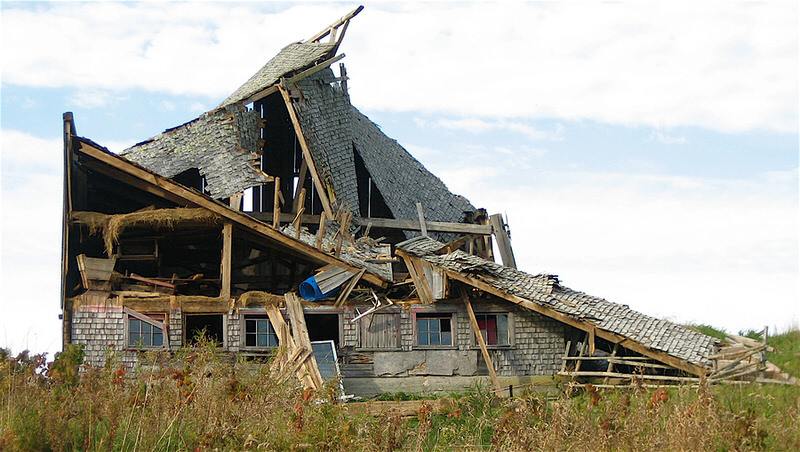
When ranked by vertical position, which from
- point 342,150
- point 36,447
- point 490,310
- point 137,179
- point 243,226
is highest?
point 342,150

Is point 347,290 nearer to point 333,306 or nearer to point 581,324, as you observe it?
point 333,306

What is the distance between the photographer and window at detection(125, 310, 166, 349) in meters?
18.4

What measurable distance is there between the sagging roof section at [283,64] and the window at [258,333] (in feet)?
25.4

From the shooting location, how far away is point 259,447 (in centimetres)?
824

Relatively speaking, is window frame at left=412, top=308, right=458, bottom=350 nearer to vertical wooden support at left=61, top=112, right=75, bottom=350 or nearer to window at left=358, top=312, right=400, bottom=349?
window at left=358, top=312, right=400, bottom=349

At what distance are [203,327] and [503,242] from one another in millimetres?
10955

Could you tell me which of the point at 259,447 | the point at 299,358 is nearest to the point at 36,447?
the point at 259,447

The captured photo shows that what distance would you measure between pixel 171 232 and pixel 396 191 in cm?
842

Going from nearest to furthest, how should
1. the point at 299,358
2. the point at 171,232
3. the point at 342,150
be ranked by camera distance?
the point at 299,358
the point at 171,232
the point at 342,150

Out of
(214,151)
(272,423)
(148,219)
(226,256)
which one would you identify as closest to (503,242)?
(214,151)

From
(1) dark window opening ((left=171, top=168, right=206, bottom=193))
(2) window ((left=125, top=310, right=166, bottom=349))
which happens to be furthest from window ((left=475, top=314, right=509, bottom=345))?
(1) dark window opening ((left=171, top=168, right=206, bottom=193))

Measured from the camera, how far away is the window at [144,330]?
18.4 meters

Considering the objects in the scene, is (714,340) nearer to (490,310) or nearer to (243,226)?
(490,310)

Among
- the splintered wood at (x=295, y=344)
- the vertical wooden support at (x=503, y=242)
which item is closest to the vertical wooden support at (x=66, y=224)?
the splintered wood at (x=295, y=344)
